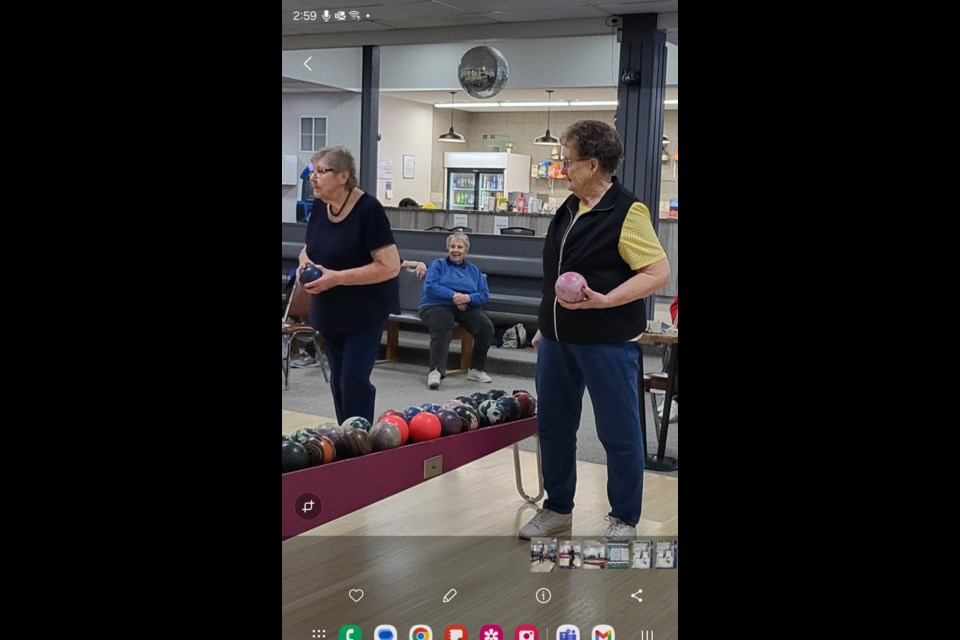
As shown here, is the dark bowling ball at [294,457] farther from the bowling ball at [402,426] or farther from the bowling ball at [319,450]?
the bowling ball at [402,426]

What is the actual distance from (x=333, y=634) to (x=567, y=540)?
2.07 ft

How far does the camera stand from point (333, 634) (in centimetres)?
187

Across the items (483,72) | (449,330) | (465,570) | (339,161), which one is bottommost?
(465,570)

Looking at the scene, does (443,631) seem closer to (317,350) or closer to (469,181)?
(317,350)

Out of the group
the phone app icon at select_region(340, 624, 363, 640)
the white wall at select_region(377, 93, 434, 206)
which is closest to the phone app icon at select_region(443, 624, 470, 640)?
the phone app icon at select_region(340, 624, 363, 640)

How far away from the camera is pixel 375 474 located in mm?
2523

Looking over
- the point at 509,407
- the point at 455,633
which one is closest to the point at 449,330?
the point at 509,407

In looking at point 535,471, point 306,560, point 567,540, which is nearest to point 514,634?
point 567,540

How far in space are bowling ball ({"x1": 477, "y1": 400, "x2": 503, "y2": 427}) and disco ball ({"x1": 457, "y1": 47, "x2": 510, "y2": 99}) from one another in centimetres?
181

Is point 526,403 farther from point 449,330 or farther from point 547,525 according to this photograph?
point 449,330

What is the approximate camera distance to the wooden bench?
7.71 ft

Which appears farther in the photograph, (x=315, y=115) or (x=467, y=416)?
(x=467, y=416)

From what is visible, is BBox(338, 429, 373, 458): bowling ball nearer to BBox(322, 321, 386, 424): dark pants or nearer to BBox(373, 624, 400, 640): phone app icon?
BBox(322, 321, 386, 424): dark pants

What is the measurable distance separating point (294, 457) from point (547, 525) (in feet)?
2.70
